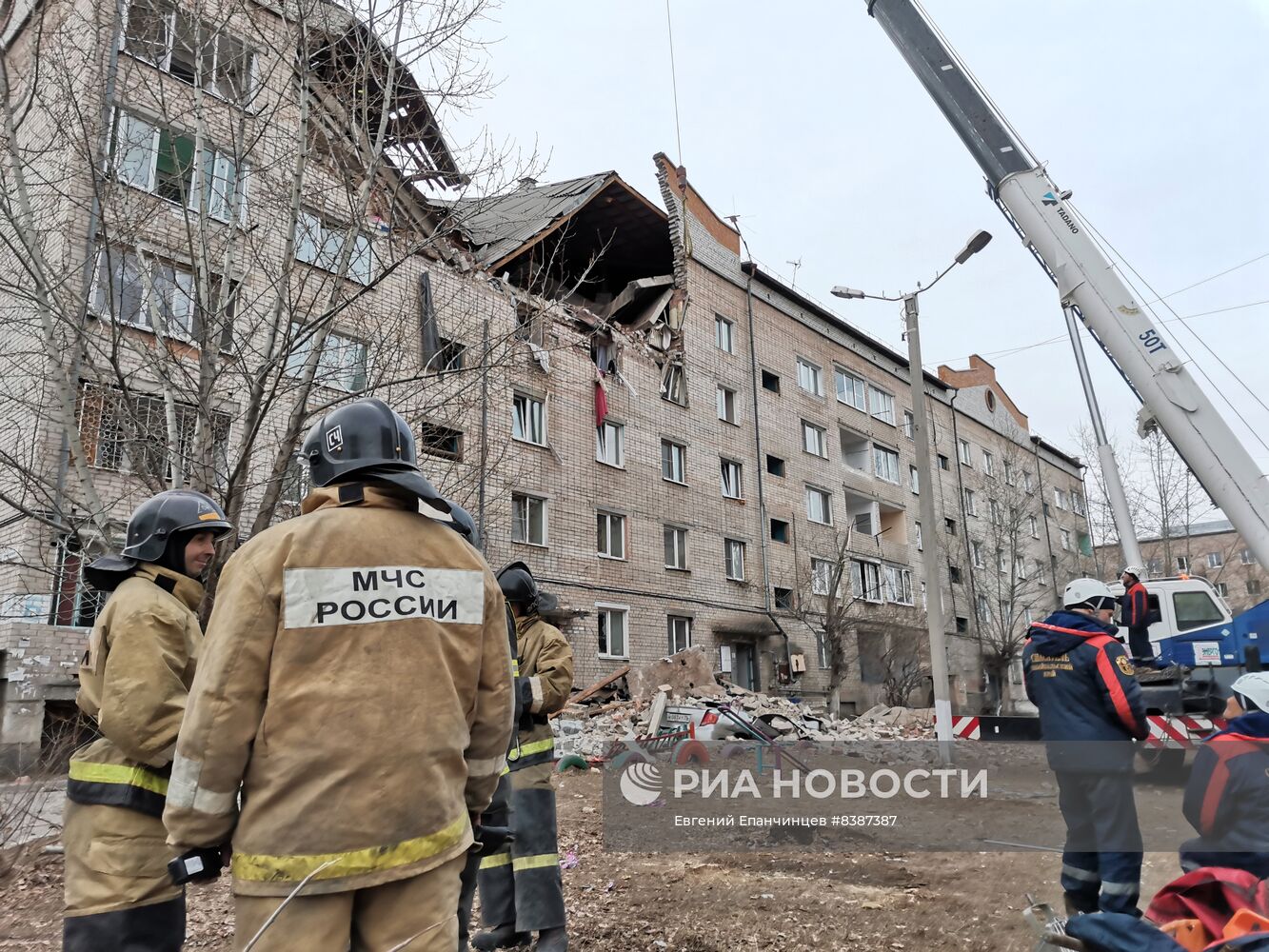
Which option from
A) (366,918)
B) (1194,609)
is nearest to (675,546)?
(1194,609)

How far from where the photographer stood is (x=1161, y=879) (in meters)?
6.02

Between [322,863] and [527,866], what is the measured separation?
8.66 ft

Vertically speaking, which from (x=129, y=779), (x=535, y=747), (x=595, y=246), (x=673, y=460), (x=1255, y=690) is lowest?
(x=535, y=747)

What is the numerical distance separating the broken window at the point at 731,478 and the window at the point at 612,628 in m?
6.05

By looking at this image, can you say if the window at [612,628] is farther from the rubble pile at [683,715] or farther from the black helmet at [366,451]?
the black helmet at [366,451]

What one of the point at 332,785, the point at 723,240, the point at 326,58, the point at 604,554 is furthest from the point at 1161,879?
the point at 723,240

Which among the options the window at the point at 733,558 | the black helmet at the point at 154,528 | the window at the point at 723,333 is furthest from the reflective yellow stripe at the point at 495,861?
the window at the point at 723,333

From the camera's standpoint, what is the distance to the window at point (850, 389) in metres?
31.7

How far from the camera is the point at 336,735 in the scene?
1.99m

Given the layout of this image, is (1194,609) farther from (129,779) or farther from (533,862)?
(129,779)

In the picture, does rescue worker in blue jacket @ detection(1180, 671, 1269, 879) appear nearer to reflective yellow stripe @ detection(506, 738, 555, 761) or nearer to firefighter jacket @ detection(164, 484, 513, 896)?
firefighter jacket @ detection(164, 484, 513, 896)

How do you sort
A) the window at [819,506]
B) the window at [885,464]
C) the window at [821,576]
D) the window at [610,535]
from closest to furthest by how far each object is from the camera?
the window at [610,535] → the window at [821,576] → the window at [819,506] → the window at [885,464]

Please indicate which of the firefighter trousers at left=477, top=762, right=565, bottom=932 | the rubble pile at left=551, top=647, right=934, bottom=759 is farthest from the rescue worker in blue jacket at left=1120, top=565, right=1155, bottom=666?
the firefighter trousers at left=477, top=762, right=565, bottom=932

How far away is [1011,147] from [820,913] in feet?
31.6
